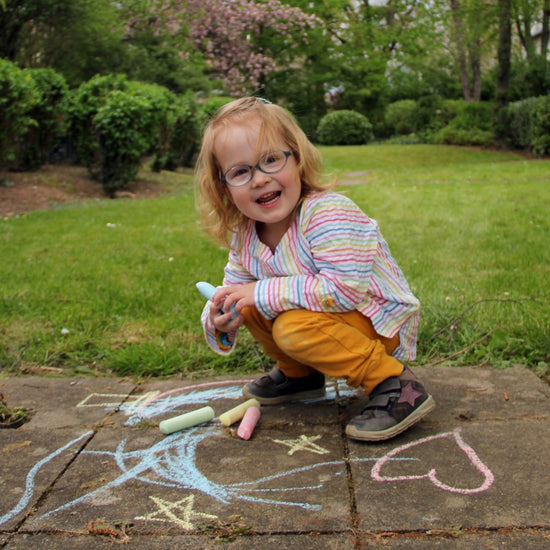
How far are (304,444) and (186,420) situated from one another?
0.38 m

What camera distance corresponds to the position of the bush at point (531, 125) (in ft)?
43.5

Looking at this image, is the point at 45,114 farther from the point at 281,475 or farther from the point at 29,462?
the point at 281,475

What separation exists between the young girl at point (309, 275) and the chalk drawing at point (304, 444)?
102 millimetres

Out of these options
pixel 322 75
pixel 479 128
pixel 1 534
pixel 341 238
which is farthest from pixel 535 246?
pixel 322 75

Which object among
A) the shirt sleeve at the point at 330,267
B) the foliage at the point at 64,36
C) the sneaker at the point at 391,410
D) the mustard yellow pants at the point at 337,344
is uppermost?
the foliage at the point at 64,36

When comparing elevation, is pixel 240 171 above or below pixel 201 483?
above

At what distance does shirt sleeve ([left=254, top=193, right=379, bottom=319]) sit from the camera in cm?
193

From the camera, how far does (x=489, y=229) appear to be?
16.9ft

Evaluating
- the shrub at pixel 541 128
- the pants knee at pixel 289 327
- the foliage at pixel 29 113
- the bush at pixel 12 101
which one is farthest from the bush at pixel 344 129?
the pants knee at pixel 289 327

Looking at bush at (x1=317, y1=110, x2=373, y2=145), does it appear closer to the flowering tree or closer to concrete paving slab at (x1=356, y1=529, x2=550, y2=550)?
the flowering tree

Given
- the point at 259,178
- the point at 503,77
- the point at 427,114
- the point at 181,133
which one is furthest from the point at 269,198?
the point at 427,114

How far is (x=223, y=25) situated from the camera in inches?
704

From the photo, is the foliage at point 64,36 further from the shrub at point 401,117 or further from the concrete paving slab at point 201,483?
the shrub at point 401,117

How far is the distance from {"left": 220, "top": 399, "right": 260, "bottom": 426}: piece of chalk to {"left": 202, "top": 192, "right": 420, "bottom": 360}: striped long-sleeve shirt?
284 millimetres
